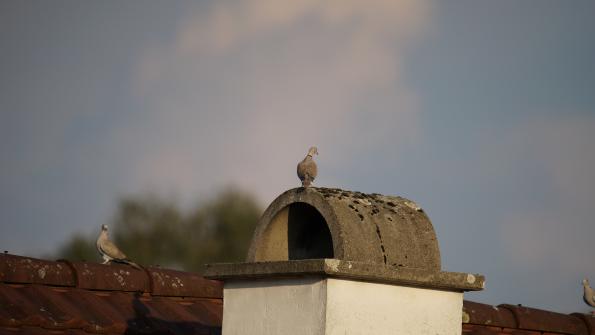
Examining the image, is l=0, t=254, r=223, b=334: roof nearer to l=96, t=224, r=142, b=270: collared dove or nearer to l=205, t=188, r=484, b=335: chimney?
l=96, t=224, r=142, b=270: collared dove

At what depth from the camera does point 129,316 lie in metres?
8.70

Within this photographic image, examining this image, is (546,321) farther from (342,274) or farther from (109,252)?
(342,274)

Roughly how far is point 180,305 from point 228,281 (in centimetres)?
364

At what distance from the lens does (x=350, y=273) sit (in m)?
5.34

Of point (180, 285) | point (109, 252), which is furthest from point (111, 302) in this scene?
point (109, 252)

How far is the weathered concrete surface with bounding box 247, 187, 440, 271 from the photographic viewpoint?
18.3 feet

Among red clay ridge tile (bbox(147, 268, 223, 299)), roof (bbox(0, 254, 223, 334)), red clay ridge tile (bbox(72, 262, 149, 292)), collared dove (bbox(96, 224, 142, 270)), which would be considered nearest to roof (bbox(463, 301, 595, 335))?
red clay ridge tile (bbox(147, 268, 223, 299))

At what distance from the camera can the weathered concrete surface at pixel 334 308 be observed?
537 centimetres

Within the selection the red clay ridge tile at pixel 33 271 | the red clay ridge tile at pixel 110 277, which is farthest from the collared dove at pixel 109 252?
the red clay ridge tile at pixel 33 271

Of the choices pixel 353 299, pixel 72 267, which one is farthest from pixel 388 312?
pixel 72 267

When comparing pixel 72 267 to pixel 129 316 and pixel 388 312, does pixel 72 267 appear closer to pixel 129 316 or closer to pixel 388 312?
pixel 129 316

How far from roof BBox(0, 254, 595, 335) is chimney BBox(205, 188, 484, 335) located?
240cm

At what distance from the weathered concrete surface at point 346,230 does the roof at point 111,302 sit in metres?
2.53

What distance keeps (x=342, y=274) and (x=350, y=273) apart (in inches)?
1.9
